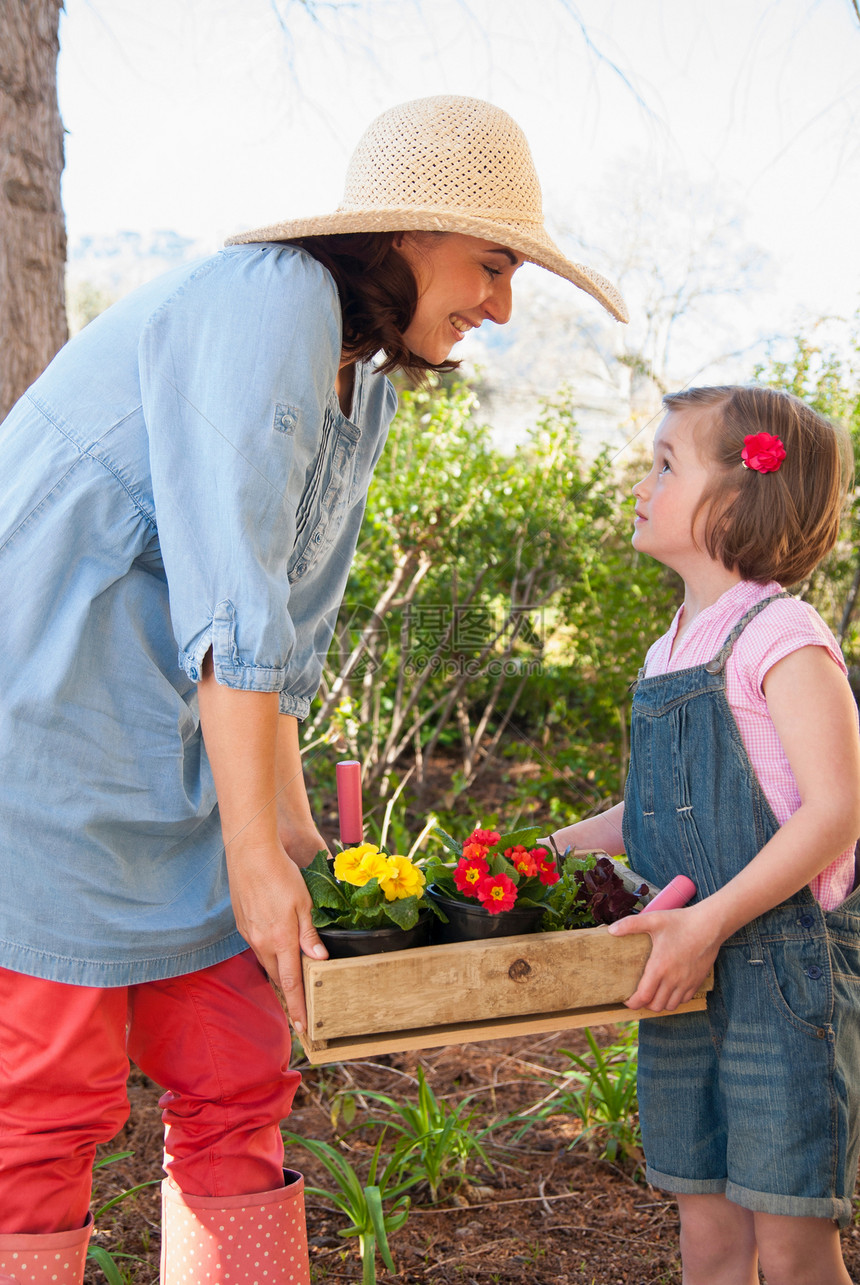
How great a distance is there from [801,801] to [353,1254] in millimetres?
1177

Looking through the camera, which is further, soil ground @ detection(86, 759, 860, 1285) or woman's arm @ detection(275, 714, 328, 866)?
soil ground @ detection(86, 759, 860, 1285)

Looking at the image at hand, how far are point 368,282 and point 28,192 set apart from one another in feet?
4.83

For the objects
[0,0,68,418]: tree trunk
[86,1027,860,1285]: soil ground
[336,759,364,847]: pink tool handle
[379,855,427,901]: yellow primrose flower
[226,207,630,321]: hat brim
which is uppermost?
[0,0,68,418]: tree trunk

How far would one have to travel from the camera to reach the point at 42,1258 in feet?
3.26

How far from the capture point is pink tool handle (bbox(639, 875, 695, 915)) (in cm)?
116

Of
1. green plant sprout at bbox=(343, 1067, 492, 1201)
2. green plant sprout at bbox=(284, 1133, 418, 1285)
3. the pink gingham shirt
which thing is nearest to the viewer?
the pink gingham shirt

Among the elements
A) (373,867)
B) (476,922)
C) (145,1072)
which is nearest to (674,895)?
(476,922)

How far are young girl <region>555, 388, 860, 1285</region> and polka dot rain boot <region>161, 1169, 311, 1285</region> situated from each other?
0.50 meters

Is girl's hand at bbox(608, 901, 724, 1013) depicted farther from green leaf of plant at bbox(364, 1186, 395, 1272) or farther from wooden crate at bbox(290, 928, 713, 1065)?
green leaf of plant at bbox(364, 1186, 395, 1272)

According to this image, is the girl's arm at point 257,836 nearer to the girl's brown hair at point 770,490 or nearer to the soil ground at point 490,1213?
the girl's brown hair at point 770,490

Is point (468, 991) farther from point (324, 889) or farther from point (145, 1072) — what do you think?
point (145, 1072)

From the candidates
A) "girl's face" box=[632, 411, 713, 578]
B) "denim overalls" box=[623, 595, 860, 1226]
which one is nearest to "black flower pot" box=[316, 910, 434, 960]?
"denim overalls" box=[623, 595, 860, 1226]

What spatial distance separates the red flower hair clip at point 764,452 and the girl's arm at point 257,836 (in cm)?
75

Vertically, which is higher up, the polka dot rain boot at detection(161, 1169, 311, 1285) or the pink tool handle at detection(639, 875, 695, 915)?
the pink tool handle at detection(639, 875, 695, 915)
